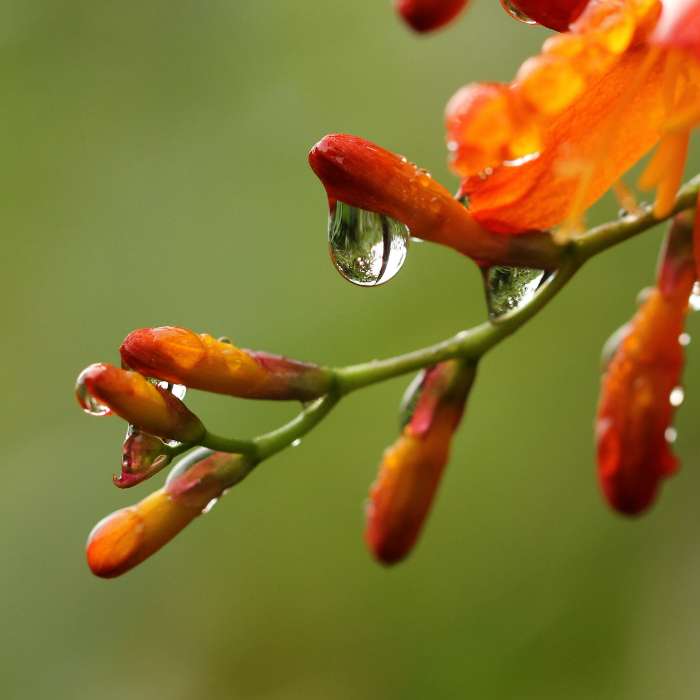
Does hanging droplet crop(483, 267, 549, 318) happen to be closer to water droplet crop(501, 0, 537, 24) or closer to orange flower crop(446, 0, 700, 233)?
orange flower crop(446, 0, 700, 233)

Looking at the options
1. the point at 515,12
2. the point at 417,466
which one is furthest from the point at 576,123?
the point at 417,466

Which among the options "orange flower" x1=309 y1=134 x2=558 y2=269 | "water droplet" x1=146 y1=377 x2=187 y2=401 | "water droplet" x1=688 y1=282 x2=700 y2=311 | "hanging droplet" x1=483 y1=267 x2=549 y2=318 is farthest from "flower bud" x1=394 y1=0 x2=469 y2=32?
"water droplet" x1=688 y1=282 x2=700 y2=311

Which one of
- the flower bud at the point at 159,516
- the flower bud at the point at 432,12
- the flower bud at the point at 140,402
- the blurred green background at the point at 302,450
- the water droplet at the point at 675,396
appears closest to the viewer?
the flower bud at the point at 432,12

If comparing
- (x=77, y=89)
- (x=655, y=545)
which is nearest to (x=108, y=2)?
(x=77, y=89)

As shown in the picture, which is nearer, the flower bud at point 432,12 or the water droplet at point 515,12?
the flower bud at point 432,12

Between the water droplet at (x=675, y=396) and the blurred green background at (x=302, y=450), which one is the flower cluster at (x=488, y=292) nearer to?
the water droplet at (x=675, y=396)

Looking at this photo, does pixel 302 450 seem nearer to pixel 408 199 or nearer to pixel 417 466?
pixel 417 466

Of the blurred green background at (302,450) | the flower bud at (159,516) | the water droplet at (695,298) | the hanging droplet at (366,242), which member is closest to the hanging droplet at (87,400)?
the flower bud at (159,516)

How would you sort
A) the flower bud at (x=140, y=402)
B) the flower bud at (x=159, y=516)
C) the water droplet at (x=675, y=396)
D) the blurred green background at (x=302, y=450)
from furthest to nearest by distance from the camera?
the blurred green background at (x=302, y=450)
the water droplet at (x=675, y=396)
the flower bud at (x=159, y=516)
the flower bud at (x=140, y=402)
